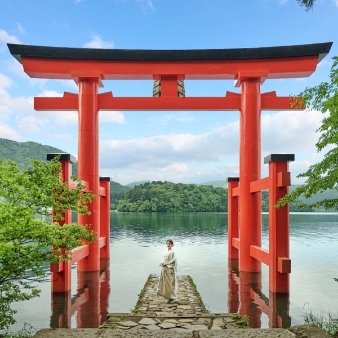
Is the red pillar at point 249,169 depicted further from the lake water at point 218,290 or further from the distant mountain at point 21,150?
the distant mountain at point 21,150

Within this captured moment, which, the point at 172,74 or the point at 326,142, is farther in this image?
the point at 172,74

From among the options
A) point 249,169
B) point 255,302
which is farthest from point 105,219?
point 255,302

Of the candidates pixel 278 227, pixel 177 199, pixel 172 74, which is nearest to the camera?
pixel 278 227

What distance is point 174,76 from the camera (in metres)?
14.5

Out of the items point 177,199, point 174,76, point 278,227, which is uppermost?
point 174,76

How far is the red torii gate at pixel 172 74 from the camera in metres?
14.0

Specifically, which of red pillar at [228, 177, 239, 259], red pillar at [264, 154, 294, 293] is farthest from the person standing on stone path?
red pillar at [228, 177, 239, 259]

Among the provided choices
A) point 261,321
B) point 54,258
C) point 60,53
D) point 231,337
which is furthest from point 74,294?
point 60,53

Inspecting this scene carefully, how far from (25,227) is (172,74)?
31.7 feet

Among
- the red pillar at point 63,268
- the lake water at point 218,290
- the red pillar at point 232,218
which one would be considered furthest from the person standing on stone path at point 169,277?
the red pillar at point 232,218

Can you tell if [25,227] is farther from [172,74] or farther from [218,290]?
[172,74]

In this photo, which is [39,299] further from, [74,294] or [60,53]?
[60,53]

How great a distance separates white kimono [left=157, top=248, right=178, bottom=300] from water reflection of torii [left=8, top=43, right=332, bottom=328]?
4.86 meters

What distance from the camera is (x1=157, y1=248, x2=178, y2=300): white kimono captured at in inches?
375
